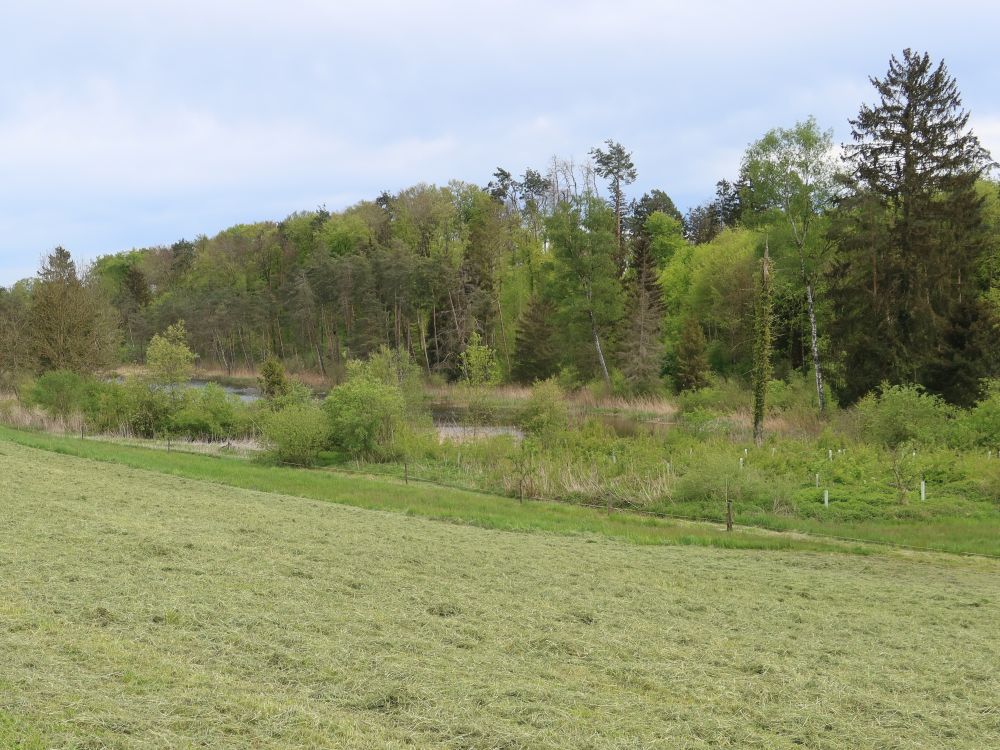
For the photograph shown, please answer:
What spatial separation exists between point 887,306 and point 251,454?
1113 inches

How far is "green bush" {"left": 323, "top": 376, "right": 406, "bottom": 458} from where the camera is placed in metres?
31.6

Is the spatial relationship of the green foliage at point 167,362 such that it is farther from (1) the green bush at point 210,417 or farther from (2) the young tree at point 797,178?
(2) the young tree at point 797,178

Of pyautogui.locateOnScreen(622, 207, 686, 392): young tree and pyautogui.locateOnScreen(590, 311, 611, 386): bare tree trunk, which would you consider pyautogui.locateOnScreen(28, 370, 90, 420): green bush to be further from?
pyautogui.locateOnScreen(622, 207, 686, 392): young tree

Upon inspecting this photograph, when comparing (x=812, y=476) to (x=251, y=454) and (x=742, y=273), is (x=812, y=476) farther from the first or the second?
(x=742, y=273)

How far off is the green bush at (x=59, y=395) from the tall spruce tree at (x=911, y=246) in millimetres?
37662

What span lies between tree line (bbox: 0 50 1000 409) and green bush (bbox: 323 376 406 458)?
13527 millimetres

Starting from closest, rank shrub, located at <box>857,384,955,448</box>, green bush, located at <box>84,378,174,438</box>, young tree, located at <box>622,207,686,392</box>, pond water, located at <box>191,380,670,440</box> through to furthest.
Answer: shrub, located at <box>857,384,955,448</box> < pond water, located at <box>191,380,670,440</box> < green bush, located at <box>84,378,174,438</box> < young tree, located at <box>622,207,686,392</box>

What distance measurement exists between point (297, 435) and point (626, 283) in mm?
37332

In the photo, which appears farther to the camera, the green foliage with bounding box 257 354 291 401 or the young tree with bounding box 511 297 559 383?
the young tree with bounding box 511 297 559 383

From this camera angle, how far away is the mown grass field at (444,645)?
5.37 meters

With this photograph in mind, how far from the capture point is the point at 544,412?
34125 mm

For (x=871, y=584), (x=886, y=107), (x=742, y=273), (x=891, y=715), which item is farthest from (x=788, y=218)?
(x=891, y=715)

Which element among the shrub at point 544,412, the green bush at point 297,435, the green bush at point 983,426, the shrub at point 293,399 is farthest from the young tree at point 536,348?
the green bush at point 983,426

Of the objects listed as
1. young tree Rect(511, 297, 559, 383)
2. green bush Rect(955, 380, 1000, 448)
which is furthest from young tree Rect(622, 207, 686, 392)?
green bush Rect(955, 380, 1000, 448)
